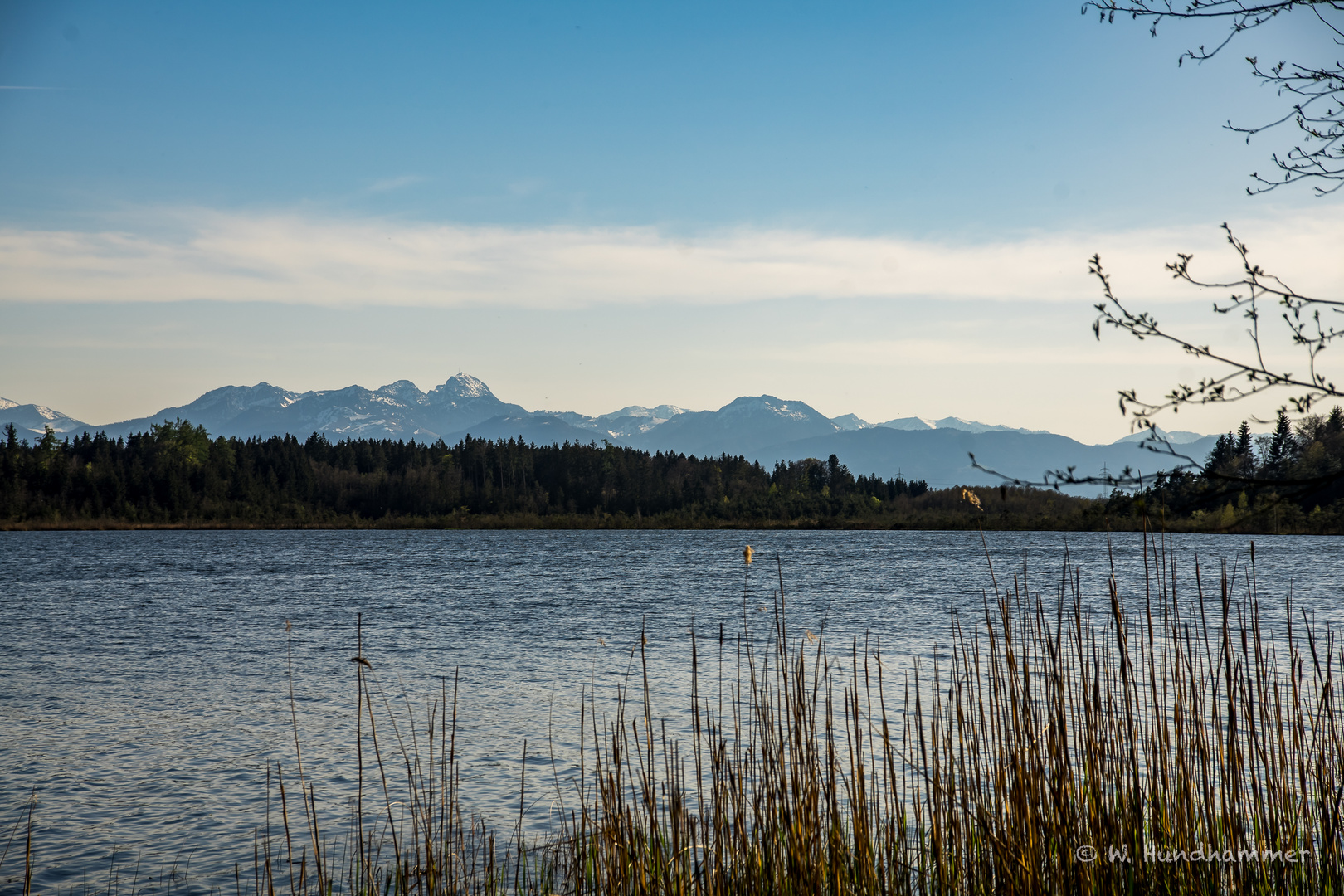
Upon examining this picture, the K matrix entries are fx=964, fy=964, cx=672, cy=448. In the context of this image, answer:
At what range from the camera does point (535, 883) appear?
7.25 meters

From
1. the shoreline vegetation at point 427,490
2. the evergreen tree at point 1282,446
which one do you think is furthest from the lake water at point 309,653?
the shoreline vegetation at point 427,490

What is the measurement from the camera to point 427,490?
136 m

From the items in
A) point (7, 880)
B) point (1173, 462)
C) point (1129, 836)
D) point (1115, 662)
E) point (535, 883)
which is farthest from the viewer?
point (1115, 662)

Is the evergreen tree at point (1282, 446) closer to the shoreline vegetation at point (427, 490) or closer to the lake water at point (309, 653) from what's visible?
the lake water at point (309, 653)

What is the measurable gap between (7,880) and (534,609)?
71.7ft

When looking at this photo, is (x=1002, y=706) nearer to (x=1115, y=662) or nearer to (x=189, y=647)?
(x=1115, y=662)

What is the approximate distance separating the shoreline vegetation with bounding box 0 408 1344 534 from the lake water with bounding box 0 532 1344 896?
68.6 metres

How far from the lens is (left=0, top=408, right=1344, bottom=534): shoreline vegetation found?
118 meters

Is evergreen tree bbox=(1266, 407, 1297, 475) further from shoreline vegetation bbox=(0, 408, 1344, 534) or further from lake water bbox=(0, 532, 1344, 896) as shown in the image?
shoreline vegetation bbox=(0, 408, 1344, 534)

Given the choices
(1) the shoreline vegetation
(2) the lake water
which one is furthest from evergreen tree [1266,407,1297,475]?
(1) the shoreline vegetation

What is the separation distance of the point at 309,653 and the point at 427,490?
119108mm

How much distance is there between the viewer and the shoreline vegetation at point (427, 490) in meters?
118

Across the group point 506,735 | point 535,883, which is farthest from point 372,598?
point 535,883

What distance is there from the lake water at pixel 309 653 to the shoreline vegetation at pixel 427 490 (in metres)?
68.6
